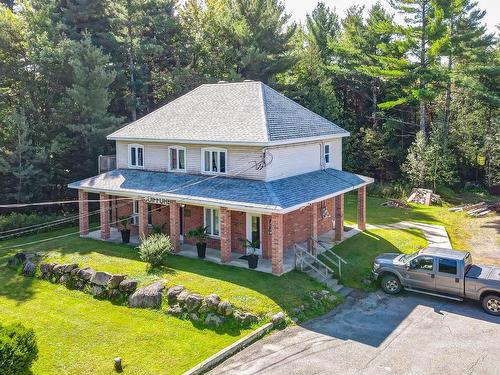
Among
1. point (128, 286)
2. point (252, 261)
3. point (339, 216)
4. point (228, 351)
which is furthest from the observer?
point (339, 216)

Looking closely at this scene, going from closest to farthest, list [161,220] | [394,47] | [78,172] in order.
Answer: [161,220] → [78,172] → [394,47]

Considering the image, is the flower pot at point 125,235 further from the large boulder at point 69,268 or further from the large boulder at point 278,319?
the large boulder at point 278,319

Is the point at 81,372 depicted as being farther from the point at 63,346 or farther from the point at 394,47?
the point at 394,47

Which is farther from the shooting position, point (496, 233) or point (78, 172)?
point (78, 172)

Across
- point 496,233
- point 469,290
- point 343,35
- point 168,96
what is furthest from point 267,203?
point 343,35

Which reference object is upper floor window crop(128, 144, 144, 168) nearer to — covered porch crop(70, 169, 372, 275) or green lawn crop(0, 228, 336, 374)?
covered porch crop(70, 169, 372, 275)

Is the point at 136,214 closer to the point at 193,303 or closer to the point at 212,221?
the point at 212,221

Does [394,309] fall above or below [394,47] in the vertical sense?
below

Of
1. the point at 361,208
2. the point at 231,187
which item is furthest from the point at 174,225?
the point at 361,208
